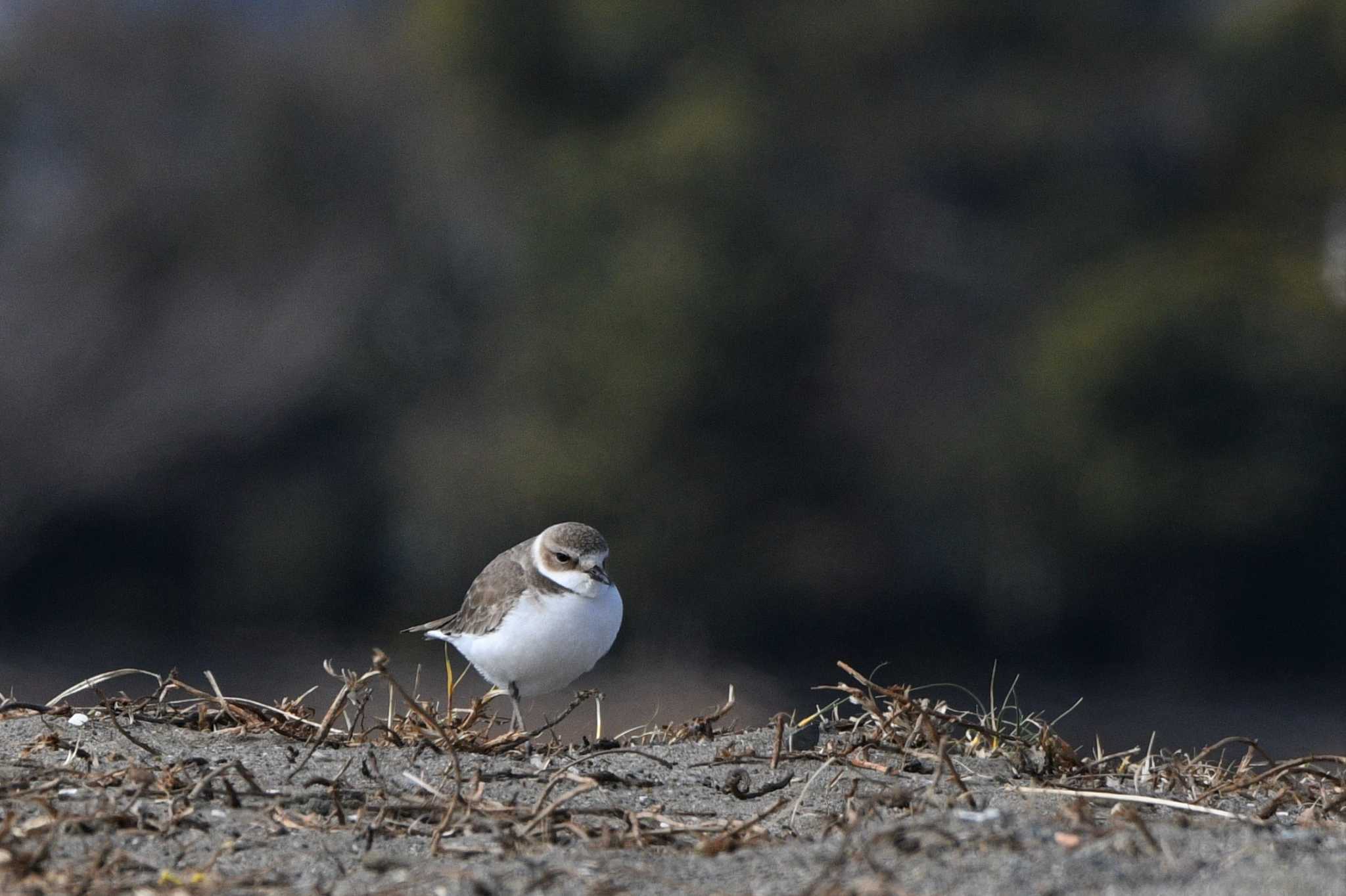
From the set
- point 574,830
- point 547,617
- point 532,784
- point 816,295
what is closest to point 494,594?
point 547,617

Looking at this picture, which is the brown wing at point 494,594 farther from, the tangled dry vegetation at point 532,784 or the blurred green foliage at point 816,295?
the blurred green foliage at point 816,295

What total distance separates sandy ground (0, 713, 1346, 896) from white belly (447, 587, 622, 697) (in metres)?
0.92

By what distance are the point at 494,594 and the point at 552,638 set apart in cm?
41

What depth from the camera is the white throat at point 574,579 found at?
498cm

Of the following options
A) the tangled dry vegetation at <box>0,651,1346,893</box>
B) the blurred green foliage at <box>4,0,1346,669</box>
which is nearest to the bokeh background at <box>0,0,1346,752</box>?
the blurred green foliage at <box>4,0,1346,669</box>

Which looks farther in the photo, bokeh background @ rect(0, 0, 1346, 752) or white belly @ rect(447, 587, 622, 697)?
bokeh background @ rect(0, 0, 1346, 752)

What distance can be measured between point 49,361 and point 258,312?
1.94 m

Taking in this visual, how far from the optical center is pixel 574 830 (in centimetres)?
316

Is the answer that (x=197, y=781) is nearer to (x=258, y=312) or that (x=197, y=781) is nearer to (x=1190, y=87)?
(x=258, y=312)

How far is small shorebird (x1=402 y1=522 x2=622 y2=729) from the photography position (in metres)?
4.93

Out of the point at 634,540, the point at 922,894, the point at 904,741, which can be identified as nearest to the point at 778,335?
the point at 634,540

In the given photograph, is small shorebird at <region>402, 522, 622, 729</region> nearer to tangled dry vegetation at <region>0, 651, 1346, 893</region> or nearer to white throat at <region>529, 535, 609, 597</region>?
white throat at <region>529, 535, 609, 597</region>

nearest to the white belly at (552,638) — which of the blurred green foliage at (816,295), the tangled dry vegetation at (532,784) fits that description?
the tangled dry vegetation at (532,784)

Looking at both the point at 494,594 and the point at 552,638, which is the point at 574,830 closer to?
the point at 552,638
